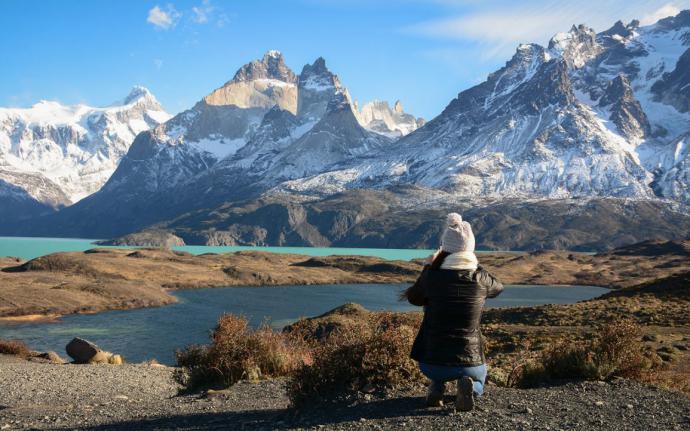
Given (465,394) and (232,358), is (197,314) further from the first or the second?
(465,394)

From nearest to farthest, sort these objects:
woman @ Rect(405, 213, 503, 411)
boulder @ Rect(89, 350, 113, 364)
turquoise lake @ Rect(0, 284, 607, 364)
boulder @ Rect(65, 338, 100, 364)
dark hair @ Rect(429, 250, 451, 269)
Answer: woman @ Rect(405, 213, 503, 411) → dark hair @ Rect(429, 250, 451, 269) → boulder @ Rect(89, 350, 113, 364) → boulder @ Rect(65, 338, 100, 364) → turquoise lake @ Rect(0, 284, 607, 364)

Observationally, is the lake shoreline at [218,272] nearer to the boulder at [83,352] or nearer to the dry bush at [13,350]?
the dry bush at [13,350]

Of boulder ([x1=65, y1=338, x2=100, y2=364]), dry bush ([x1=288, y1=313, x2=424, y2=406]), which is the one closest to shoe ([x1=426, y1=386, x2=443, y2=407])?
dry bush ([x1=288, y1=313, x2=424, y2=406])

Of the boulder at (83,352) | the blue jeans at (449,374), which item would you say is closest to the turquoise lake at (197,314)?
the boulder at (83,352)

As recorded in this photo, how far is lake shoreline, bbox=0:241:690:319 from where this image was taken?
8469 centimetres

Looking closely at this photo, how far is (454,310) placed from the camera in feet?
35.3

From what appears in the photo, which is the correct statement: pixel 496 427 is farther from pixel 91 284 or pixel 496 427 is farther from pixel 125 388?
pixel 91 284

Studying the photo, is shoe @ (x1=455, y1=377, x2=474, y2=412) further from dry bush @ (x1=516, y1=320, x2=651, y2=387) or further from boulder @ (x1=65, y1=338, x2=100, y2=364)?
boulder @ (x1=65, y1=338, x2=100, y2=364)

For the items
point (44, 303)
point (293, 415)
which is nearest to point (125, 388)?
point (293, 415)

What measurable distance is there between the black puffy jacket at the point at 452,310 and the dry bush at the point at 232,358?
19.5 feet

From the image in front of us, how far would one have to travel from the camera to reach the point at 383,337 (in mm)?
12602

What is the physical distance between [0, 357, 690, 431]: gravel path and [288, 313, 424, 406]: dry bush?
496 mm

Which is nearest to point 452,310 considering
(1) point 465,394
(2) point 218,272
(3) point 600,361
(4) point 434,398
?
(1) point 465,394

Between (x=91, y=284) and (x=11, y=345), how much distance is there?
62032 mm
